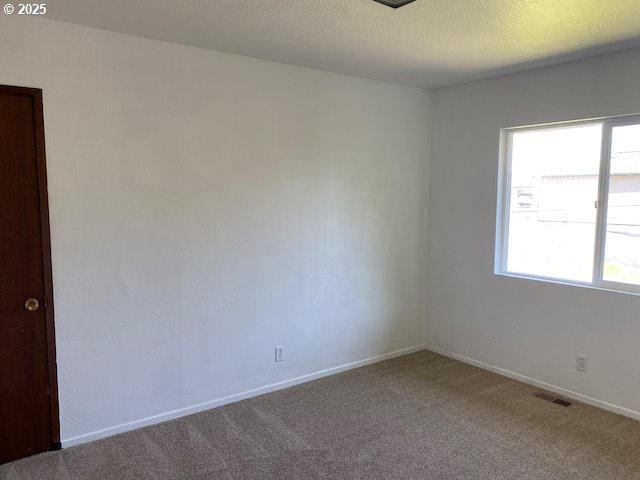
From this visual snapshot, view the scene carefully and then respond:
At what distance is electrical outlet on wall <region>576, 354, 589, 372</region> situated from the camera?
3.46 metres

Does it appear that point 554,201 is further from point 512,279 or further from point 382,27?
point 382,27

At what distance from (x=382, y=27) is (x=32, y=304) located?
2.64 m

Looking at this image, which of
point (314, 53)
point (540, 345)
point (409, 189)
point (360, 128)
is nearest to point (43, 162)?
point (314, 53)

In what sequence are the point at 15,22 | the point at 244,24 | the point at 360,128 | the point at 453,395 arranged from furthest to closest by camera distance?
the point at 360,128 < the point at 453,395 < the point at 244,24 < the point at 15,22

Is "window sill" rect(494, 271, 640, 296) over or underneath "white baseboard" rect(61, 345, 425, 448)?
over

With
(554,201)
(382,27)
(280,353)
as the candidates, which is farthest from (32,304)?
(554,201)

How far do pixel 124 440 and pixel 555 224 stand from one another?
3.56 metres

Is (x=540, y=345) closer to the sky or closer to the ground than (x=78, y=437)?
closer to the sky

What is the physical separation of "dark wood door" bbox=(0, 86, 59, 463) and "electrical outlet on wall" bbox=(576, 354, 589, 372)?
145 inches

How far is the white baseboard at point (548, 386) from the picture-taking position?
3.27 meters

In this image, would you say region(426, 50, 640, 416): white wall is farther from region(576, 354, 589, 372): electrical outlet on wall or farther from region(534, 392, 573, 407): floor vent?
region(534, 392, 573, 407): floor vent

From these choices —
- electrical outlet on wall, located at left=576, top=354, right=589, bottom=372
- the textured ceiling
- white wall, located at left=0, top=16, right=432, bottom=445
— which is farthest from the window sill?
the textured ceiling

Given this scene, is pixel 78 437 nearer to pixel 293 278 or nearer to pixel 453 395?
pixel 293 278

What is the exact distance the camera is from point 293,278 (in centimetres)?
370
